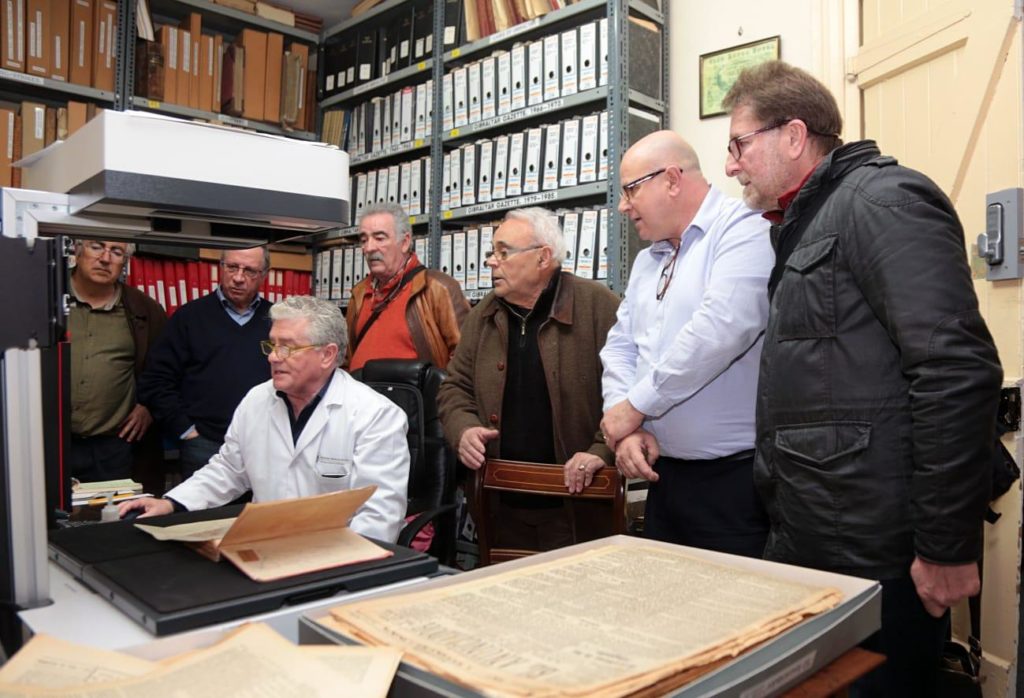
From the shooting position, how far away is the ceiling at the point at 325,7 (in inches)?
169

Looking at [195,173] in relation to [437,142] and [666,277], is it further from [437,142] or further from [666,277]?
[437,142]

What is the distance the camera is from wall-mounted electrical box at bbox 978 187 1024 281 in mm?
1896

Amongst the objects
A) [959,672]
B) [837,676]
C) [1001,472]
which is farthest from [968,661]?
[837,676]

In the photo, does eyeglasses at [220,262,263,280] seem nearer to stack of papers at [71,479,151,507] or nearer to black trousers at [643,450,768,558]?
stack of papers at [71,479,151,507]

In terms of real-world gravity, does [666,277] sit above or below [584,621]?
above

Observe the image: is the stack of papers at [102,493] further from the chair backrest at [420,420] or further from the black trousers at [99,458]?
the black trousers at [99,458]

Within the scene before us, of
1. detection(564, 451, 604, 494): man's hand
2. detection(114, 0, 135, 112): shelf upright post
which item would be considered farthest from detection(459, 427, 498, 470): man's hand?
detection(114, 0, 135, 112): shelf upright post

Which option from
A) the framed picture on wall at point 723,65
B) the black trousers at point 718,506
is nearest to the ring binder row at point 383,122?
the framed picture on wall at point 723,65

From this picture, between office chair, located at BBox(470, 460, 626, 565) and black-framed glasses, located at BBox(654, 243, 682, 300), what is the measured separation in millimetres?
447

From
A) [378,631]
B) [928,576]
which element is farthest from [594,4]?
[378,631]

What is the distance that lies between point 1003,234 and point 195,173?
6.35 ft

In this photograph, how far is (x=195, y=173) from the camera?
82 cm

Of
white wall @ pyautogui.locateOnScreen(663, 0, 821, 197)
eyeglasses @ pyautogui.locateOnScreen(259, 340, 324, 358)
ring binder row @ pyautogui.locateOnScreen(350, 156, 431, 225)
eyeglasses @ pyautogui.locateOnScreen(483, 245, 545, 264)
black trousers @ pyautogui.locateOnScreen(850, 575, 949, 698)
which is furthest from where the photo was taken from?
ring binder row @ pyautogui.locateOnScreen(350, 156, 431, 225)

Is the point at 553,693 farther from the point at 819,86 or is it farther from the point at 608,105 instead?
the point at 608,105
